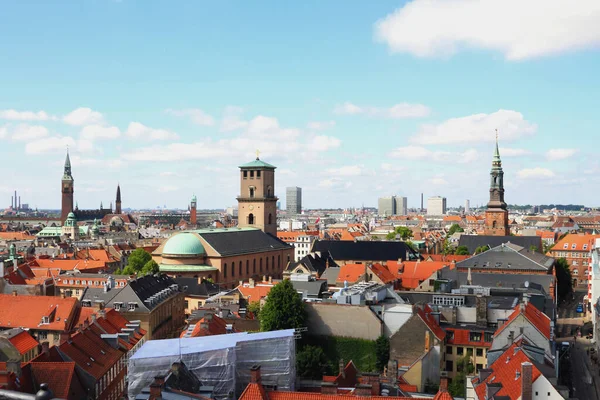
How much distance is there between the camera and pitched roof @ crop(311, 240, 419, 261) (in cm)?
12119

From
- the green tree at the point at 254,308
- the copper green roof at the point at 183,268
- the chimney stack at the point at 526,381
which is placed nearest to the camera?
the chimney stack at the point at 526,381

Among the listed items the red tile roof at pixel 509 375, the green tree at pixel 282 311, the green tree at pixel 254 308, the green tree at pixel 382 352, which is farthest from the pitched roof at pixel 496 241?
the red tile roof at pixel 509 375

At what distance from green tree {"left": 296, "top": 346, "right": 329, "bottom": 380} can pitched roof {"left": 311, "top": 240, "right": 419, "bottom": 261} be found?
65.9 metres

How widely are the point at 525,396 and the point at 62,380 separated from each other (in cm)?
2475

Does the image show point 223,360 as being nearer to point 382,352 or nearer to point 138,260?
point 382,352

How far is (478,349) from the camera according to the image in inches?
2100

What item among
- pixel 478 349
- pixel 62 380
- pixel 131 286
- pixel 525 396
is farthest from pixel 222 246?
pixel 525 396

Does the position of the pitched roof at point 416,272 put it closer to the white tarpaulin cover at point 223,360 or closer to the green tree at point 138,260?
the green tree at point 138,260

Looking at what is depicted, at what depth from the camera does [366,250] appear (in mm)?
124438

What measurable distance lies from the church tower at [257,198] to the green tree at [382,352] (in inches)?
3281

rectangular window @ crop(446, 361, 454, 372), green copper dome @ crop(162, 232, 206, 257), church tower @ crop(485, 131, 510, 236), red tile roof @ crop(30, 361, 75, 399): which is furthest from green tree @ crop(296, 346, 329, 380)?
church tower @ crop(485, 131, 510, 236)

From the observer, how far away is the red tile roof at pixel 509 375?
35.6 m

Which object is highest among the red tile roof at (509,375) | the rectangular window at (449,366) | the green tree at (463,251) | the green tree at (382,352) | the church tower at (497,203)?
the church tower at (497,203)

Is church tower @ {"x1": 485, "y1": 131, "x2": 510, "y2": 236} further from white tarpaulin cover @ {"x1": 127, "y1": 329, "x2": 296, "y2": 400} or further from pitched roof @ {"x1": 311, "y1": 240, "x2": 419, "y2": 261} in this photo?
white tarpaulin cover @ {"x1": 127, "y1": 329, "x2": 296, "y2": 400}
